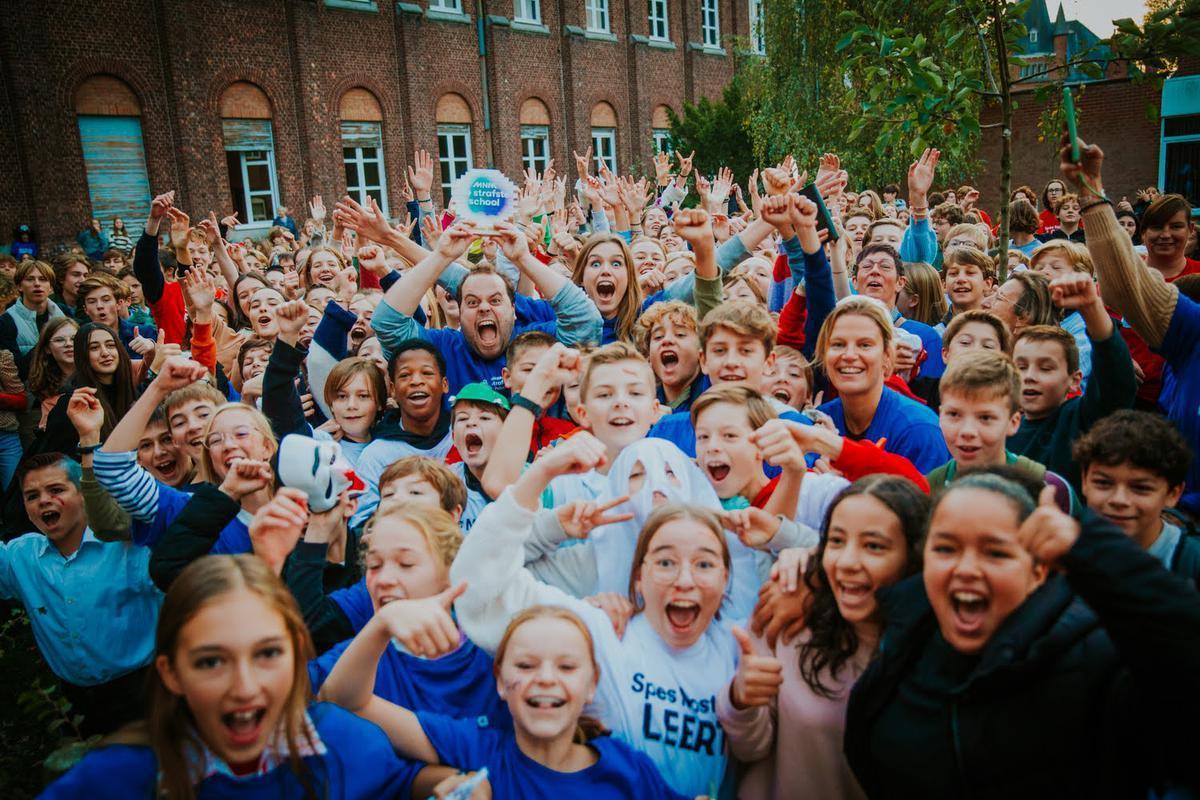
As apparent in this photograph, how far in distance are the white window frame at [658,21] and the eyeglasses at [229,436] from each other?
2313 cm

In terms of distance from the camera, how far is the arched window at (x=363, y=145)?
57.8 ft

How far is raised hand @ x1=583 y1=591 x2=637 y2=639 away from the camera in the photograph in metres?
2.39

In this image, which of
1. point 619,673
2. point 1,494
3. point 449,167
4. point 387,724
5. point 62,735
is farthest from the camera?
point 449,167

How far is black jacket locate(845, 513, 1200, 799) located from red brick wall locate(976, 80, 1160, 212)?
23.0 metres

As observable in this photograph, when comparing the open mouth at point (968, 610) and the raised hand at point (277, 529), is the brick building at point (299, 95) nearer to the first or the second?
the raised hand at point (277, 529)

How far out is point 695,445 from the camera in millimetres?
3092

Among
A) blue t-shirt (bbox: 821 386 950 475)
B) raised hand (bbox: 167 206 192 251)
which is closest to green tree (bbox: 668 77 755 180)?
raised hand (bbox: 167 206 192 251)

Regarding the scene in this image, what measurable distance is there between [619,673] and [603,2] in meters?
23.4

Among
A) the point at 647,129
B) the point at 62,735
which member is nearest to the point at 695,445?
the point at 62,735

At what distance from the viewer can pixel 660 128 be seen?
79.4 ft

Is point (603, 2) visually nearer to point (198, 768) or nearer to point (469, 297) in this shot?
point (469, 297)

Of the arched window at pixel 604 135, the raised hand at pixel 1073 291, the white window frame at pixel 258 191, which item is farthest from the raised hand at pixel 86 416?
the arched window at pixel 604 135

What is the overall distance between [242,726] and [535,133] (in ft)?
69.1

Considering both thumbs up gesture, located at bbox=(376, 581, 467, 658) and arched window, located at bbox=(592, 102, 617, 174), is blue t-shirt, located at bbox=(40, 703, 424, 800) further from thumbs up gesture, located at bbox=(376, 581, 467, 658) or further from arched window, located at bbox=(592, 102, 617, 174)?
arched window, located at bbox=(592, 102, 617, 174)
